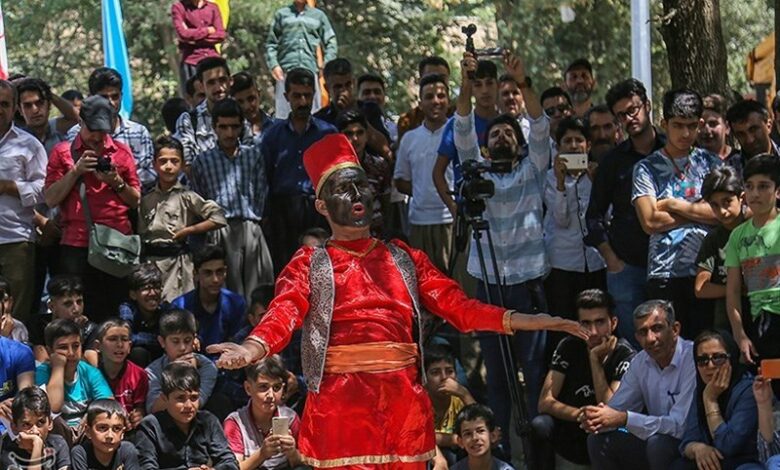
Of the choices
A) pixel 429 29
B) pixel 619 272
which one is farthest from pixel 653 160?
pixel 429 29

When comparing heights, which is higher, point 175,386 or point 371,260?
point 371,260

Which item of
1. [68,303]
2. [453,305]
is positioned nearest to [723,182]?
[453,305]

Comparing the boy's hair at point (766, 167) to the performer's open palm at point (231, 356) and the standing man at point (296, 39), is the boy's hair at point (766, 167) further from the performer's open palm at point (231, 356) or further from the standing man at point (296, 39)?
the standing man at point (296, 39)

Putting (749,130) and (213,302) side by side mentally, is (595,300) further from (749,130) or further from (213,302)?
(213,302)

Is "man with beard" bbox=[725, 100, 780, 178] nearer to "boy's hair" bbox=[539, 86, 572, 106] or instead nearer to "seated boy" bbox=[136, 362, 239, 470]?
"boy's hair" bbox=[539, 86, 572, 106]

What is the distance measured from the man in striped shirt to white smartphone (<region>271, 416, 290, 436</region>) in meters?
1.85

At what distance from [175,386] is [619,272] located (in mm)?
2606

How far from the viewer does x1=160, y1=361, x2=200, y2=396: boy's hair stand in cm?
895

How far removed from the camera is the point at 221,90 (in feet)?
37.2

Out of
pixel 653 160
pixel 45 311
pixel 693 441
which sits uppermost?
pixel 653 160

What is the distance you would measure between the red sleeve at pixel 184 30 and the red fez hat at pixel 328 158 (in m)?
6.66

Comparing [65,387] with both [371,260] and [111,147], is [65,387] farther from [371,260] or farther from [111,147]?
[371,260]

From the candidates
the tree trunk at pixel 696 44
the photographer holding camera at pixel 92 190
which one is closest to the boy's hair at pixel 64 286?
the photographer holding camera at pixel 92 190

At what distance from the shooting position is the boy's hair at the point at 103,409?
8797mm
